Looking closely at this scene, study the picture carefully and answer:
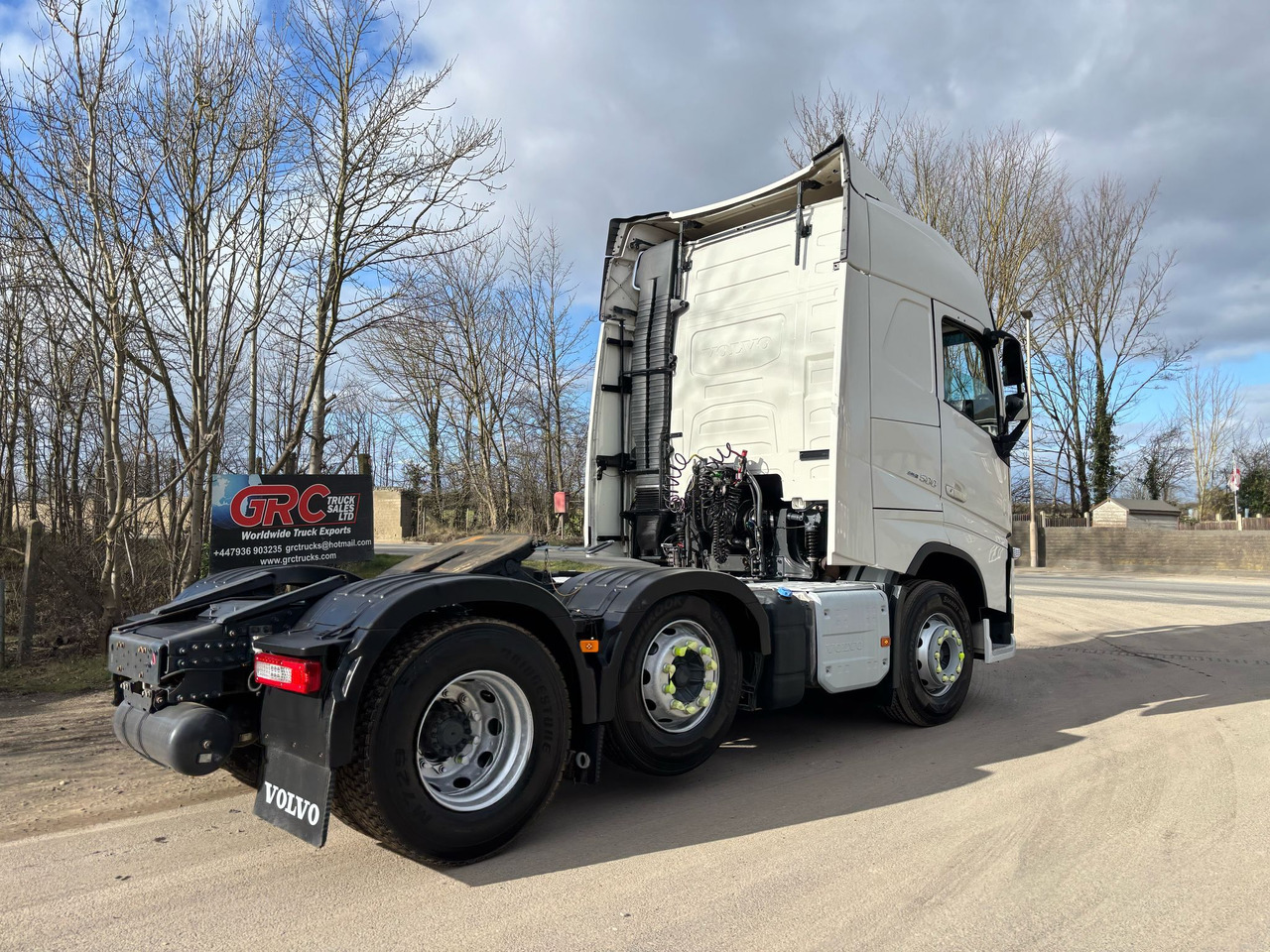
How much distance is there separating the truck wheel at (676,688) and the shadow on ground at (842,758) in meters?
0.28

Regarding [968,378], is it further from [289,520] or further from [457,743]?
[289,520]

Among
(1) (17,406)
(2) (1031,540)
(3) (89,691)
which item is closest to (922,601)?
(3) (89,691)

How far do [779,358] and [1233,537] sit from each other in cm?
2658

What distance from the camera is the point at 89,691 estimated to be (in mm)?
7062

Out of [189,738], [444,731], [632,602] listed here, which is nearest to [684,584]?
[632,602]

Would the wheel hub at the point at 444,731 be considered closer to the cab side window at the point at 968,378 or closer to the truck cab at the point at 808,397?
the truck cab at the point at 808,397

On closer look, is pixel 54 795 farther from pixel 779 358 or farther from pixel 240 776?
pixel 779 358

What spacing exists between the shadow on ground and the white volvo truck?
0.80 feet

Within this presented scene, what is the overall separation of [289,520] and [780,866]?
6465 millimetres

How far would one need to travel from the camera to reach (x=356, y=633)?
3428 mm

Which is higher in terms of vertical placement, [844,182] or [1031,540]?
[844,182]

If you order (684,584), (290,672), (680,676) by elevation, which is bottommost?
(680,676)

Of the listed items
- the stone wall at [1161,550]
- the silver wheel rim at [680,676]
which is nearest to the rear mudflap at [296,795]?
the silver wheel rim at [680,676]

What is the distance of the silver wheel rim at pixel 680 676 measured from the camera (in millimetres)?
4602
